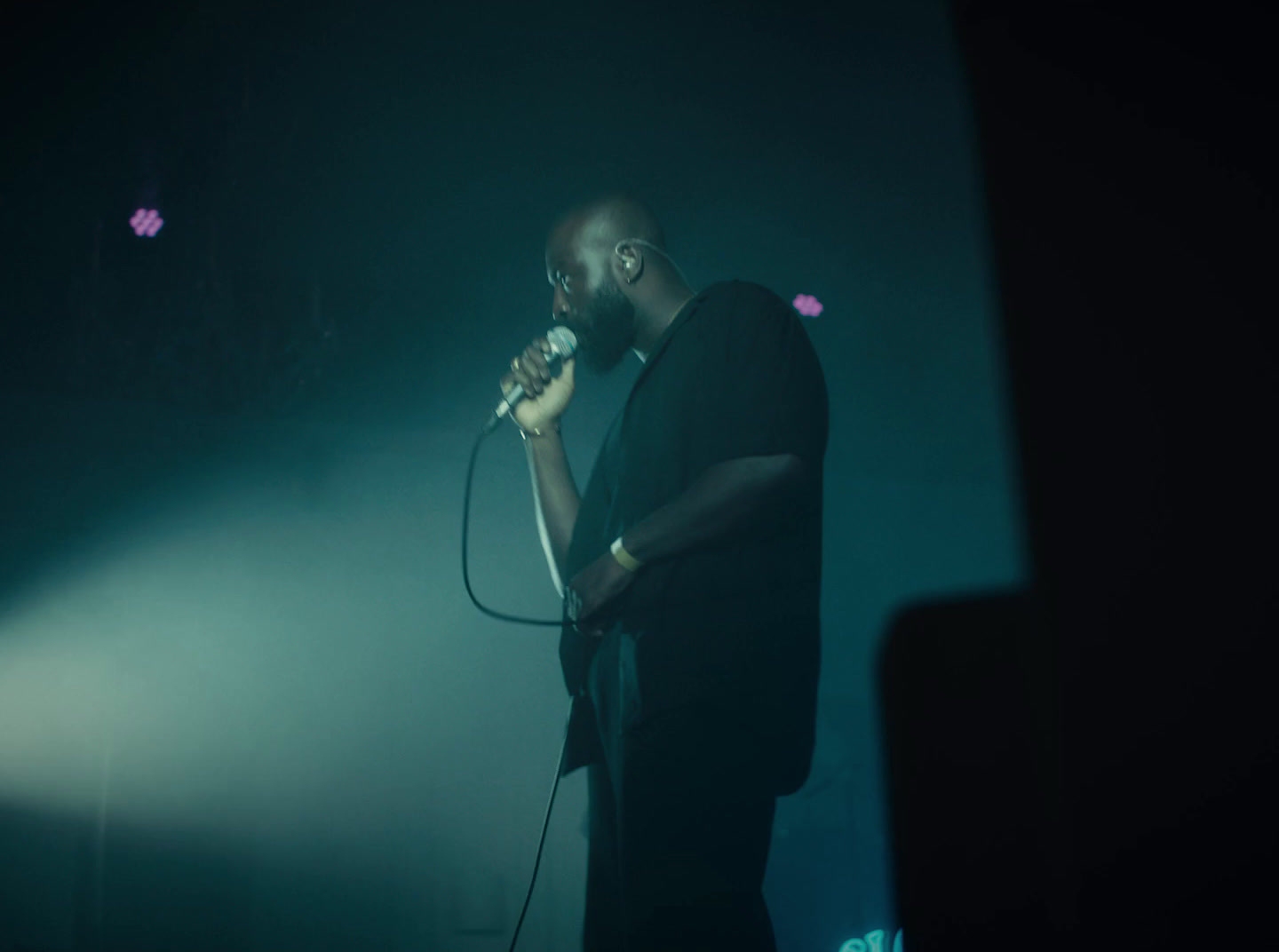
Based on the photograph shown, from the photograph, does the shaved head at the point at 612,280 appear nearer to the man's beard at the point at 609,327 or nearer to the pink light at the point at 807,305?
the man's beard at the point at 609,327

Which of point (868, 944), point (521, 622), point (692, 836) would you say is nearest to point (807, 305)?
point (521, 622)

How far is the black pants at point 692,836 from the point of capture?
3.47 ft

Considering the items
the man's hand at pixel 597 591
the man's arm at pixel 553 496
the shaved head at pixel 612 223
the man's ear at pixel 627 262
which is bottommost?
the man's hand at pixel 597 591

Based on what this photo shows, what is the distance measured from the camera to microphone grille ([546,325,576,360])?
1568mm

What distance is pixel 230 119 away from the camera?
184 centimetres

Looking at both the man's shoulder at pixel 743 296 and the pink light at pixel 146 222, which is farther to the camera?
the pink light at pixel 146 222

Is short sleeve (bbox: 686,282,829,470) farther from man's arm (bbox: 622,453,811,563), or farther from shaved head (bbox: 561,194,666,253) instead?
shaved head (bbox: 561,194,666,253)

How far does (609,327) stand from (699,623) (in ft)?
1.90

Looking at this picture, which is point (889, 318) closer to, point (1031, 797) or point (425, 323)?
point (425, 323)

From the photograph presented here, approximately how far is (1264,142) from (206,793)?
78.0 inches

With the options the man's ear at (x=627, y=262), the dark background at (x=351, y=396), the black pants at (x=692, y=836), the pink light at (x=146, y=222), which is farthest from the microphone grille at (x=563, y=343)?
the pink light at (x=146, y=222)

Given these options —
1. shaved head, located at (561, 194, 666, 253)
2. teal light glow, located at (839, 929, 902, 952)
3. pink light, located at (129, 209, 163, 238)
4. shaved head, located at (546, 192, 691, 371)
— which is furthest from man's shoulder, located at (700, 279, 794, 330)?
pink light, located at (129, 209, 163, 238)

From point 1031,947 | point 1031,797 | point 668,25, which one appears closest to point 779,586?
point 1031,797

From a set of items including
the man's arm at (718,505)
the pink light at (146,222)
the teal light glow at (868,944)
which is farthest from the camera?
the pink light at (146,222)
